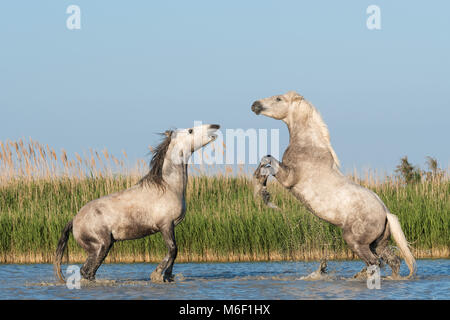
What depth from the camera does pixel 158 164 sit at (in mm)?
11609

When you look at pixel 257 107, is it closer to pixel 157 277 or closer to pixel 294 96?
pixel 294 96

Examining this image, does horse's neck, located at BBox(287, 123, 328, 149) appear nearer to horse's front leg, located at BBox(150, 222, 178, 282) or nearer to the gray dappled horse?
the gray dappled horse

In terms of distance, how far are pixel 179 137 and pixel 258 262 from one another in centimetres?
534

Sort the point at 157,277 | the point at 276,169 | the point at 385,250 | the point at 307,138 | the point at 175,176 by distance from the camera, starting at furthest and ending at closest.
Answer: the point at 175,176 → the point at 157,277 → the point at 385,250 → the point at 307,138 → the point at 276,169

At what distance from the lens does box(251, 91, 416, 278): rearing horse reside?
35.6 feet

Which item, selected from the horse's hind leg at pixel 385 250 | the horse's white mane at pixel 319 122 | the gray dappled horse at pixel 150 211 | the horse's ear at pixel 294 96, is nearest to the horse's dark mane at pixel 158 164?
the gray dappled horse at pixel 150 211

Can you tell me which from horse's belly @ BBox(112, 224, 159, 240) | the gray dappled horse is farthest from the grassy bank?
horse's belly @ BBox(112, 224, 159, 240)

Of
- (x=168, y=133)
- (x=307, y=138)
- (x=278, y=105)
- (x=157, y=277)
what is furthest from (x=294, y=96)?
(x=157, y=277)

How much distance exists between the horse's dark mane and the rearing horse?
175 cm

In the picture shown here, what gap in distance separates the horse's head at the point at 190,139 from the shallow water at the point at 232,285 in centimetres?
210

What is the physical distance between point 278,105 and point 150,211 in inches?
104

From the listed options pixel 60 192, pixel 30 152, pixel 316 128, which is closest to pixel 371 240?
pixel 316 128

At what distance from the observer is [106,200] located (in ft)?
37.4
